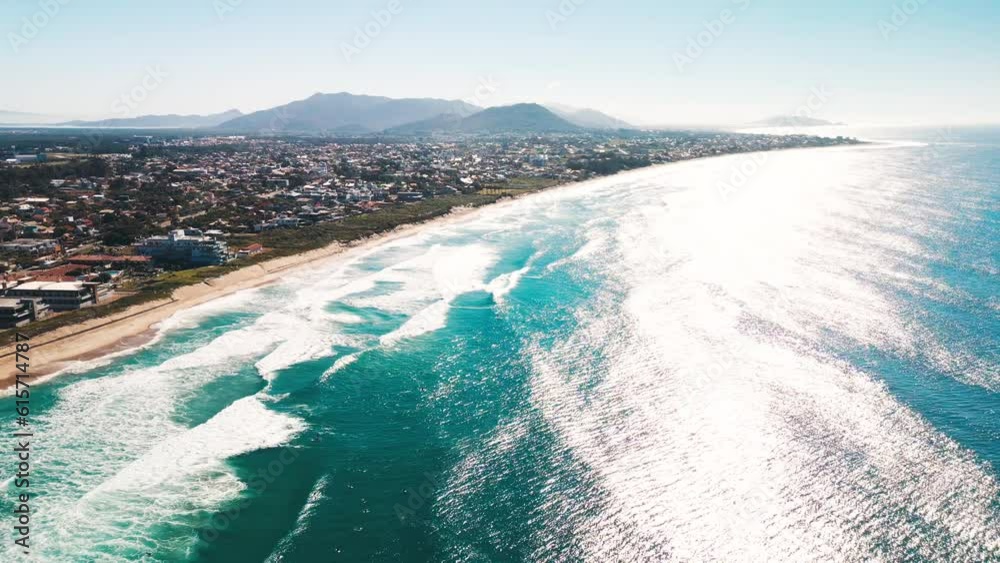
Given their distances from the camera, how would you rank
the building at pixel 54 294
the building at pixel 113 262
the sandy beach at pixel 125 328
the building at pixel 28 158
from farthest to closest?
1. the building at pixel 28 158
2. the building at pixel 113 262
3. the building at pixel 54 294
4. the sandy beach at pixel 125 328

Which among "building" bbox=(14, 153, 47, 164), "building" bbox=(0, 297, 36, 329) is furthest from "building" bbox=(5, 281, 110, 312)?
"building" bbox=(14, 153, 47, 164)

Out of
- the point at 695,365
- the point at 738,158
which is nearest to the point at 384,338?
the point at 695,365

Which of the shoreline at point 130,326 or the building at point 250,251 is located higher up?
the building at point 250,251

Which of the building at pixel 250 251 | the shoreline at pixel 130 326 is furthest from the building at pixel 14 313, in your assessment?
the building at pixel 250 251

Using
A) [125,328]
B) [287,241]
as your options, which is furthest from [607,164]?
[125,328]

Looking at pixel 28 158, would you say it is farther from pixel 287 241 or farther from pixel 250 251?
pixel 250 251

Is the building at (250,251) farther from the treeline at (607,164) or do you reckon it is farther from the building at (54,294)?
the treeline at (607,164)

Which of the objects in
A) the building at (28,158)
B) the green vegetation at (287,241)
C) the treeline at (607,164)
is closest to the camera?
the green vegetation at (287,241)
